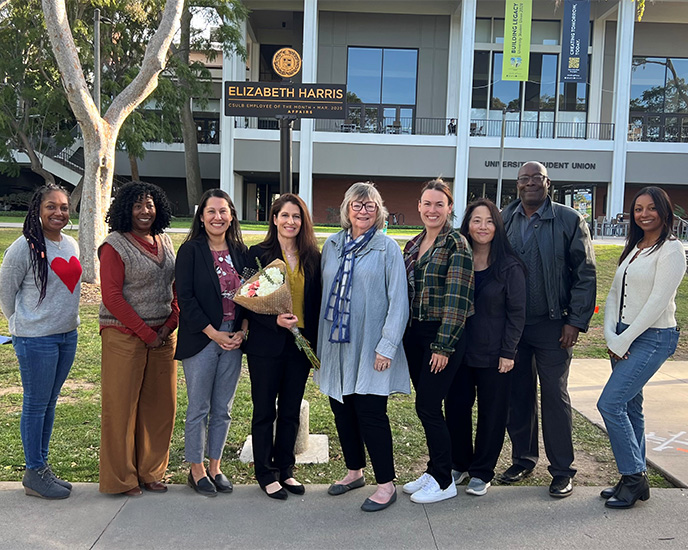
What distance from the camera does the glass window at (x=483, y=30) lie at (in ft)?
93.2

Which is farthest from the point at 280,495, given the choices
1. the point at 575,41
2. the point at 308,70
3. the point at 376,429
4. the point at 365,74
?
the point at 575,41

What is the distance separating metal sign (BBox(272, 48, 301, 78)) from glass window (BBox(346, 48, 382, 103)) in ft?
80.6

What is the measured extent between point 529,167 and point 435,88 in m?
26.6

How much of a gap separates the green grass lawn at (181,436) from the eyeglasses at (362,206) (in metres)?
1.84

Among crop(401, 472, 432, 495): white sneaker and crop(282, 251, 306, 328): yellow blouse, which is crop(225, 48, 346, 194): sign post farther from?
crop(401, 472, 432, 495): white sneaker

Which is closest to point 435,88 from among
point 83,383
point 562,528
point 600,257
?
point 600,257

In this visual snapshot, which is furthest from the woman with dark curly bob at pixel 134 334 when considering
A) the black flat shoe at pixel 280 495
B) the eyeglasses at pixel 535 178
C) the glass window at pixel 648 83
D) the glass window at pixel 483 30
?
the glass window at pixel 648 83

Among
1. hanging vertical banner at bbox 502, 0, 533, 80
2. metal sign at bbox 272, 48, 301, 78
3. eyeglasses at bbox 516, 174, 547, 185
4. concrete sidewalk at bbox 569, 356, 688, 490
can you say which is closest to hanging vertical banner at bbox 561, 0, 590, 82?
hanging vertical banner at bbox 502, 0, 533, 80

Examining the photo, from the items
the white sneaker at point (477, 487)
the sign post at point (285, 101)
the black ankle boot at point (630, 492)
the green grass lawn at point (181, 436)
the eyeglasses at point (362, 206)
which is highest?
the sign post at point (285, 101)

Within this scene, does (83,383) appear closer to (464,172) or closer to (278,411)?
(278,411)

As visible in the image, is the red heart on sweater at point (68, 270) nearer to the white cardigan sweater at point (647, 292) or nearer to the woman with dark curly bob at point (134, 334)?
the woman with dark curly bob at point (134, 334)

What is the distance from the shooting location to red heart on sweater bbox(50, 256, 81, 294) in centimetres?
361

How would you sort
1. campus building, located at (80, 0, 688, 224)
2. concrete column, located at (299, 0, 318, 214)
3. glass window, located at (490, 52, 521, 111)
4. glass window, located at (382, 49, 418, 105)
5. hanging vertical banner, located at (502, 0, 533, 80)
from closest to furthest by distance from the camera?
concrete column, located at (299, 0, 318, 214) → hanging vertical banner, located at (502, 0, 533, 80) → campus building, located at (80, 0, 688, 224) → glass window, located at (490, 52, 521, 111) → glass window, located at (382, 49, 418, 105)

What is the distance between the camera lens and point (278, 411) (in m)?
3.81
